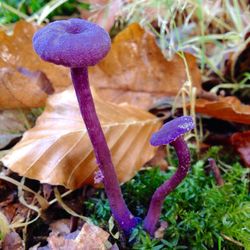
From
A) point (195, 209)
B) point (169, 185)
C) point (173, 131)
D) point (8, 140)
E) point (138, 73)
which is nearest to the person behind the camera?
point (173, 131)

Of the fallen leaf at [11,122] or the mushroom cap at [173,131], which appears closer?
the mushroom cap at [173,131]

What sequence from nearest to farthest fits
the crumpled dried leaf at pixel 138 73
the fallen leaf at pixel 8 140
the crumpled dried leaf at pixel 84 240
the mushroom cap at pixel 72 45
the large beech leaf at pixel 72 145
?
the mushroom cap at pixel 72 45, the crumpled dried leaf at pixel 84 240, the large beech leaf at pixel 72 145, the fallen leaf at pixel 8 140, the crumpled dried leaf at pixel 138 73

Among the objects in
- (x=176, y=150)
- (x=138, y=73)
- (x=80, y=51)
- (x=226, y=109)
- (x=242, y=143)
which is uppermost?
(x=80, y=51)

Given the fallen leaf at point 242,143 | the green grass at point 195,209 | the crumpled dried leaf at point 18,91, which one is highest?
the crumpled dried leaf at point 18,91

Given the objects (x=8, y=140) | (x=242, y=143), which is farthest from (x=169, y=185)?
(x=8, y=140)

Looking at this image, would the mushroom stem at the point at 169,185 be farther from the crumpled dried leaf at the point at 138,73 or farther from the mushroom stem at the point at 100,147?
the crumpled dried leaf at the point at 138,73

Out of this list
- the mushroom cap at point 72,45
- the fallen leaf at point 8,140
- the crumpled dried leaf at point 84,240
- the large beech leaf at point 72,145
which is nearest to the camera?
the mushroom cap at point 72,45

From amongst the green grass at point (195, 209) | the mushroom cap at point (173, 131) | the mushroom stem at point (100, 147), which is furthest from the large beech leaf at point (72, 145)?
the mushroom cap at point (173, 131)

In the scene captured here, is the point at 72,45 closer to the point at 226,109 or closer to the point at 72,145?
the point at 72,145
